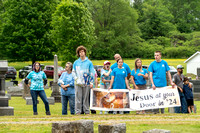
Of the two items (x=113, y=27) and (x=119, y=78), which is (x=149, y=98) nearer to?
(x=119, y=78)

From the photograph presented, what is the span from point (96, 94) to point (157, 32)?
243ft

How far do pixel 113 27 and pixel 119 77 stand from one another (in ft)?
225

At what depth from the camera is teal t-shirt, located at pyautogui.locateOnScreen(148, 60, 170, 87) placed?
1320cm

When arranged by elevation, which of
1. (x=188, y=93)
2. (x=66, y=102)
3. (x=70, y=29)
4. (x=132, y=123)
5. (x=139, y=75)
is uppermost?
(x=70, y=29)

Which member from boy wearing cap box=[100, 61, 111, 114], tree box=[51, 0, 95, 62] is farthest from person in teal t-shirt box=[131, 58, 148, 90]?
tree box=[51, 0, 95, 62]

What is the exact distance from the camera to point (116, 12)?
81.9m

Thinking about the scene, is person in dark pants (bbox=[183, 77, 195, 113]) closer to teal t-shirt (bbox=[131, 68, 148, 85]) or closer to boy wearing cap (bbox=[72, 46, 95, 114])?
teal t-shirt (bbox=[131, 68, 148, 85])

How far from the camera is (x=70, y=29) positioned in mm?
56219

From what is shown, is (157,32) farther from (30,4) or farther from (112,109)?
(112,109)

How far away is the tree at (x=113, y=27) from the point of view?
79.2 metres

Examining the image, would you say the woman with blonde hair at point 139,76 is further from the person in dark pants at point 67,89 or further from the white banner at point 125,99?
the person in dark pants at point 67,89

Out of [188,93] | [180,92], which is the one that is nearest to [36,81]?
[180,92]

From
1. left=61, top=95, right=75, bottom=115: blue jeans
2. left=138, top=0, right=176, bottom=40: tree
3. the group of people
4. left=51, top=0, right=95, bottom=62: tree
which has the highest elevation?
left=138, top=0, right=176, bottom=40: tree

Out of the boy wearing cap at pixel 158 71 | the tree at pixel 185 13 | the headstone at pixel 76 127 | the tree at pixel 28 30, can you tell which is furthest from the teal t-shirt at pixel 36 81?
the tree at pixel 185 13
